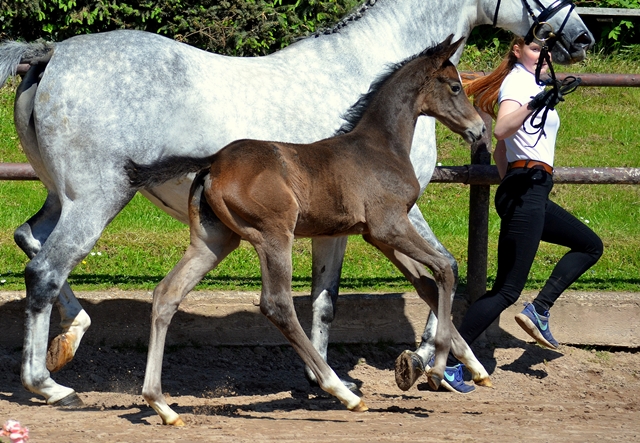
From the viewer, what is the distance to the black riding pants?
477 cm

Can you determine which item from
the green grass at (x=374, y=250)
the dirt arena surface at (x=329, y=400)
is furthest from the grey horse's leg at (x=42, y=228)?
the green grass at (x=374, y=250)

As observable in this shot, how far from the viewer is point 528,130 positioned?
15.9 ft

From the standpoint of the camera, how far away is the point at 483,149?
583 cm

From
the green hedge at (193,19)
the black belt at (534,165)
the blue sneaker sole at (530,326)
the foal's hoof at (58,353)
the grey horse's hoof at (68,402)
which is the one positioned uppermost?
the black belt at (534,165)

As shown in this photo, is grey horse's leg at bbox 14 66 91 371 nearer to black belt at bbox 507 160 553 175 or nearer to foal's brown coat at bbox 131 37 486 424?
foal's brown coat at bbox 131 37 486 424

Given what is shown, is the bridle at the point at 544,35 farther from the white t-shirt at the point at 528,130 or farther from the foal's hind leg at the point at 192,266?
the foal's hind leg at the point at 192,266

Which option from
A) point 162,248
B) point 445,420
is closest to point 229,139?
point 445,420

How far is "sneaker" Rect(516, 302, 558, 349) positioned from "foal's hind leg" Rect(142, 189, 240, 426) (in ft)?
5.63

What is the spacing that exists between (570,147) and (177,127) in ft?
20.5

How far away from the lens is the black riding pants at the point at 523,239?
477 centimetres

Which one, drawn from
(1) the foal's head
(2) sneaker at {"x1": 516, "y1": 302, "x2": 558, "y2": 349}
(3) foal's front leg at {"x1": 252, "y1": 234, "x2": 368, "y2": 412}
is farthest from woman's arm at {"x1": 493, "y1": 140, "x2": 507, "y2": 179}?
(3) foal's front leg at {"x1": 252, "y1": 234, "x2": 368, "y2": 412}

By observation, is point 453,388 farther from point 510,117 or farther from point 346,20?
point 346,20

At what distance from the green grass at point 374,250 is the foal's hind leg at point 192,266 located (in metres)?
1.88

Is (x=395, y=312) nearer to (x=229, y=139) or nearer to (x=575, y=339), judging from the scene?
(x=575, y=339)
